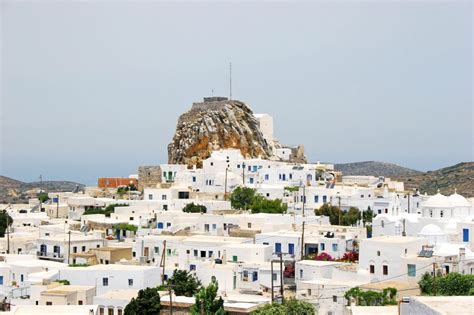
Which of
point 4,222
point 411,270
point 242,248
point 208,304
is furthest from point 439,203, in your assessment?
point 4,222

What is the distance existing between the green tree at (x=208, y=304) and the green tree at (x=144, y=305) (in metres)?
1.36

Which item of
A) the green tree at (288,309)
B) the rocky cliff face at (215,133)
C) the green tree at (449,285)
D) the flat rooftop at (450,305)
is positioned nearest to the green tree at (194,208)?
the rocky cliff face at (215,133)

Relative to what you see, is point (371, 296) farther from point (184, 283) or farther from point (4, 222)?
point (4, 222)

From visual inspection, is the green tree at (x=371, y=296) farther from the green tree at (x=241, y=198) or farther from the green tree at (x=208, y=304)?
the green tree at (x=241, y=198)

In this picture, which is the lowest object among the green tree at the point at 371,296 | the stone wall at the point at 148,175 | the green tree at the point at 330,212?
the green tree at the point at 371,296

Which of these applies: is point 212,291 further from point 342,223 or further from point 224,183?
point 224,183

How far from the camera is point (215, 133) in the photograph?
217 feet

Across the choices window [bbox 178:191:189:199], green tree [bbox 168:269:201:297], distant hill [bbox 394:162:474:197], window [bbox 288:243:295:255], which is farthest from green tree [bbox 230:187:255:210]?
distant hill [bbox 394:162:474:197]

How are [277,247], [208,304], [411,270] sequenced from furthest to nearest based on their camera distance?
[277,247]
[411,270]
[208,304]

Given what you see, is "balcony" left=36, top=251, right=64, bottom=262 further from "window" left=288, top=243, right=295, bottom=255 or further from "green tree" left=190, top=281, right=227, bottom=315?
"green tree" left=190, top=281, right=227, bottom=315

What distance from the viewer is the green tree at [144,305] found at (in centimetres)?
2666

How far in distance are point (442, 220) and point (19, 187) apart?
76184mm

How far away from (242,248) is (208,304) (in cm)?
836

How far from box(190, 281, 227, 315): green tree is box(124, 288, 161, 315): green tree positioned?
1361mm
